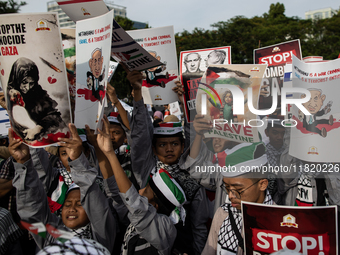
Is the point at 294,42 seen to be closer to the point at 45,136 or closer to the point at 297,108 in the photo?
the point at 297,108

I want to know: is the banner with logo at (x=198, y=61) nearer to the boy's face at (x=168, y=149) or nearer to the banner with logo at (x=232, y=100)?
the boy's face at (x=168, y=149)

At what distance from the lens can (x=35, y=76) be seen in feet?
5.16

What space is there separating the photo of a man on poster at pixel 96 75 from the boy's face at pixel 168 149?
1427 mm

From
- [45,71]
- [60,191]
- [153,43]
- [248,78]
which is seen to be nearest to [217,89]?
[248,78]

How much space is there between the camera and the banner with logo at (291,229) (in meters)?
1.55

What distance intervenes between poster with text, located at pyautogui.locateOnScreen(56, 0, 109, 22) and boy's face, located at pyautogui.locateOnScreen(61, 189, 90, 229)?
127 centimetres

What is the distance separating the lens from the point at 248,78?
226 centimetres

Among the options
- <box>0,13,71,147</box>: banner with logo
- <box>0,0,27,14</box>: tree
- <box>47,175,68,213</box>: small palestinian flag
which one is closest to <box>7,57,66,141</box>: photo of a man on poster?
<box>0,13,71,147</box>: banner with logo

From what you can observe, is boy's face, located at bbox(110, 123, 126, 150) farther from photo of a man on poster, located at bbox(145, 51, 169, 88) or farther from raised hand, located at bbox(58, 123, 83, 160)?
raised hand, located at bbox(58, 123, 83, 160)

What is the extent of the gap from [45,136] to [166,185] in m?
0.99

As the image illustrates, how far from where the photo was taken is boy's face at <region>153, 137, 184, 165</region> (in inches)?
118

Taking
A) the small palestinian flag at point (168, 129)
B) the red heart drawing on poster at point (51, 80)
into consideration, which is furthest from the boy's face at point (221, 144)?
the red heart drawing on poster at point (51, 80)

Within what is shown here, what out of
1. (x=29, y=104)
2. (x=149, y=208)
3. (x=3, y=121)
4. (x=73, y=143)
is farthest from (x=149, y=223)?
(x=3, y=121)

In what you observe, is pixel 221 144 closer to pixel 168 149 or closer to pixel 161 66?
pixel 168 149
